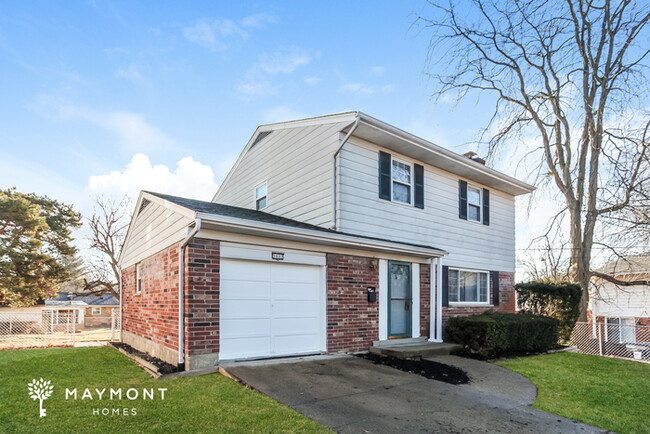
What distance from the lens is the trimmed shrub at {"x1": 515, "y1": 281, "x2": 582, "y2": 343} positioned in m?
12.8

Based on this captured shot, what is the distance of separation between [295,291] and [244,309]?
1.20m

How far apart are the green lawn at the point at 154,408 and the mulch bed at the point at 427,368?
10.7 feet

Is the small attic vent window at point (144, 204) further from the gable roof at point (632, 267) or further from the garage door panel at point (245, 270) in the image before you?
the gable roof at point (632, 267)

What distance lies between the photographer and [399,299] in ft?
33.3

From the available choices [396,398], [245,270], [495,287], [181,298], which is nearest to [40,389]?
[181,298]

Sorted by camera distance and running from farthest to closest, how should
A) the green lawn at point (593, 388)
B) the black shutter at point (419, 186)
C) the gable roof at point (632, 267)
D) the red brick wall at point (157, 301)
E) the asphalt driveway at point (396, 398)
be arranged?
the gable roof at point (632, 267) < the black shutter at point (419, 186) < the red brick wall at point (157, 301) < the green lawn at point (593, 388) < the asphalt driveway at point (396, 398)

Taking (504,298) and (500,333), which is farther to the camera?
(504,298)

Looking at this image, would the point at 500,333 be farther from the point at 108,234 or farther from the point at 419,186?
the point at 108,234

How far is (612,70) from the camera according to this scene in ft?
49.5

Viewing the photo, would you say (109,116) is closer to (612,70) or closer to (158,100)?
(158,100)

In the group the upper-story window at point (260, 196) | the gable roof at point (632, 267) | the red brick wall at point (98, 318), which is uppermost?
the upper-story window at point (260, 196)

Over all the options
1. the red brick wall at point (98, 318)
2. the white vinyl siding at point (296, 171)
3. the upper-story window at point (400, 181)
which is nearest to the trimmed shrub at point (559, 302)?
the upper-story window at point (400, 181)

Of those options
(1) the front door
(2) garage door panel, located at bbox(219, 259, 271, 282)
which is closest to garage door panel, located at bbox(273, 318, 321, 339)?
(2) garage door panel, located at bbox(219, 259, 271, 282)

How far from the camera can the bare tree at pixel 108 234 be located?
27.3 meters
